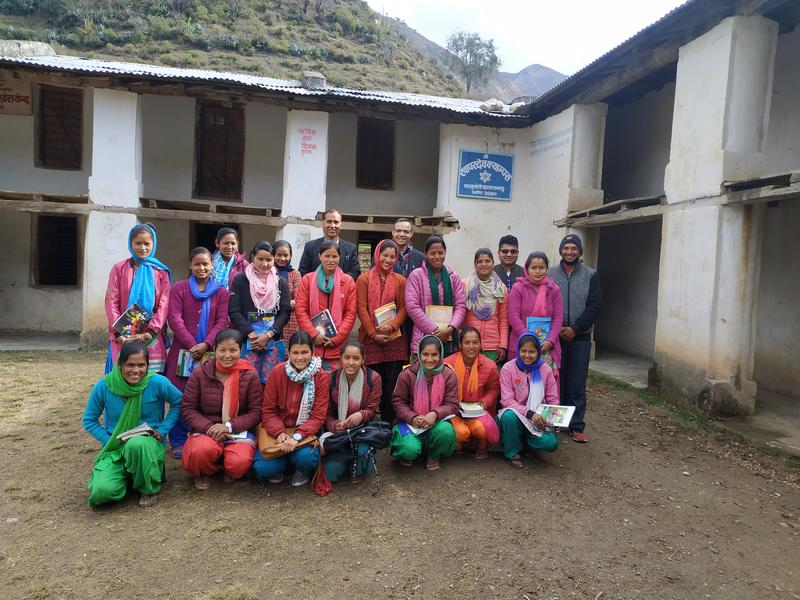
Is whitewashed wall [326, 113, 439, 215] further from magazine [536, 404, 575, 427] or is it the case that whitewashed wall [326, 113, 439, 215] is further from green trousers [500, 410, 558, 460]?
magazine [536, 404, 575, 427]

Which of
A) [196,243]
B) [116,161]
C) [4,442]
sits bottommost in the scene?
[4,442]

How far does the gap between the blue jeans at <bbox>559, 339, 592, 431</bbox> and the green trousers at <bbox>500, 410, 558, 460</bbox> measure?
0.76 meters

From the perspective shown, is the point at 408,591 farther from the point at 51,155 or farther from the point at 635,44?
the point at 51,155

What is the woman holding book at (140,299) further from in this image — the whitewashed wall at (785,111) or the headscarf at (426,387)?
the whitewashed wall at (785,111)

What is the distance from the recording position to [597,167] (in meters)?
8.26

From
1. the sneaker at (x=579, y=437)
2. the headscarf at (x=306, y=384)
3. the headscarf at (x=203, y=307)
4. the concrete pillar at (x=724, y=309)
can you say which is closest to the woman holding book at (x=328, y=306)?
the headscarf at (x=306, y=384)

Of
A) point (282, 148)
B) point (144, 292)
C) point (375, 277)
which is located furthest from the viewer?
point (282, 148)

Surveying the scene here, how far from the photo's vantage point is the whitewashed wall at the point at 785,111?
6066 mm

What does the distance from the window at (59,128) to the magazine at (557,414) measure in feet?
32.8

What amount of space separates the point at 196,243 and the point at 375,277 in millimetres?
7451

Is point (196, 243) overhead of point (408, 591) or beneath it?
overhead

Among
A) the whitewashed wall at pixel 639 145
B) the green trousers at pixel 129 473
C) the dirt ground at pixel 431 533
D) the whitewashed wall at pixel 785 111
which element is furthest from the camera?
the whitewashed wall at pixel 639 145

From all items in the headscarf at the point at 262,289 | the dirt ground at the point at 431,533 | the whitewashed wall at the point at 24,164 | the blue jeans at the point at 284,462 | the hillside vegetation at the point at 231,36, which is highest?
the hillside vegetation at the point at 231,36

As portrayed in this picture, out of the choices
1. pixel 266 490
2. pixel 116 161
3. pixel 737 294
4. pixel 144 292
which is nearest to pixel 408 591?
pixel 266 490
